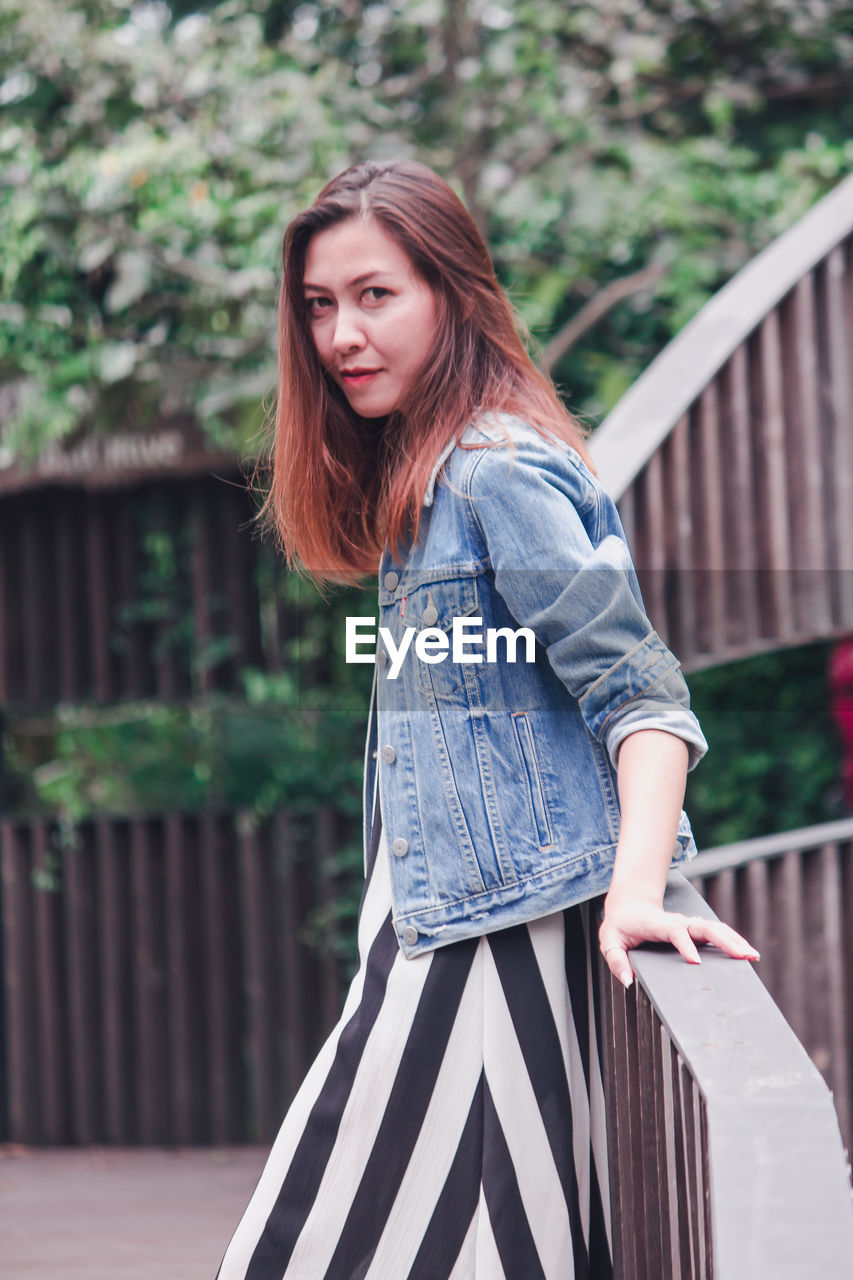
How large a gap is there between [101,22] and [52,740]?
3.22m

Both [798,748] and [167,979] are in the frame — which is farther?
[798,748]

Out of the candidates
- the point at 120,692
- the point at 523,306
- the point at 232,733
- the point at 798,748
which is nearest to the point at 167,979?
the point at 120,692

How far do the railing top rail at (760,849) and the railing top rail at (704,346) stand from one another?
0.72 meters

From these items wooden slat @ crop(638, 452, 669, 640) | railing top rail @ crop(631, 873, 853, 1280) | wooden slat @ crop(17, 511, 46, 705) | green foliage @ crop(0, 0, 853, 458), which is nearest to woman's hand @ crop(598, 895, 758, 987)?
railing top rail @ crop(631, 873, 853, 1280)

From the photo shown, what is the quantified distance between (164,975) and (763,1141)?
12.2 feet

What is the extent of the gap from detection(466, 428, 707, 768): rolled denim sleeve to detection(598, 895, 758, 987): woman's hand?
16 centimetres

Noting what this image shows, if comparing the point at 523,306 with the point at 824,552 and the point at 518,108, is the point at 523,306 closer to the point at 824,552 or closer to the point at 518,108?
the point at 518,108

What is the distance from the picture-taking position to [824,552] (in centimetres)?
312

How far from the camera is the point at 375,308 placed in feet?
5.08

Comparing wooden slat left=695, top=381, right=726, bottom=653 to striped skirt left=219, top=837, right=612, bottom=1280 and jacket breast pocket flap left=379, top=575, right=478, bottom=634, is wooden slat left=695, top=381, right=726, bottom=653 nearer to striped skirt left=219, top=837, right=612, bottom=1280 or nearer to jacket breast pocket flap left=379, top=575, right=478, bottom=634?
jacket breast pocket flap left=379, top=575, right=478, bottom=634

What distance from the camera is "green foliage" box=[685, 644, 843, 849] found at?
224 inches

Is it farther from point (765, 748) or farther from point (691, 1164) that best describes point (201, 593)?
point (691, 1164)

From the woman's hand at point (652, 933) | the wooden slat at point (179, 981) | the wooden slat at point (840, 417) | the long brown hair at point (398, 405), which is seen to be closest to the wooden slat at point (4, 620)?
the wooden slat at point (179, 981)

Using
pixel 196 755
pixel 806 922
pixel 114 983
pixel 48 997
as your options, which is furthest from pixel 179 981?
pixel 806 922
